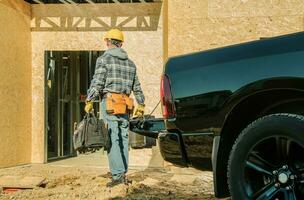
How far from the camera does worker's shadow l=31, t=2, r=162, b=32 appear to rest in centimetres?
1052

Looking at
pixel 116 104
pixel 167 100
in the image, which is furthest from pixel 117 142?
pixel 167 100

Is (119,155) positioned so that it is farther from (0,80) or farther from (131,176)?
(0,80)

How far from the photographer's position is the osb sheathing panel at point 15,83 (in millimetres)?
10172

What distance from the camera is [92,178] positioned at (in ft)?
28.0

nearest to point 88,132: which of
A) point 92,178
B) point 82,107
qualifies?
point 92,178

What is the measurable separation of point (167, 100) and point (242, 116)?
612 mm

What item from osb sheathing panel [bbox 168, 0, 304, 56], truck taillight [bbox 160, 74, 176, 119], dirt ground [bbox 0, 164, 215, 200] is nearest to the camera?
truck taillight [bbox 160, 74, 176, 119]

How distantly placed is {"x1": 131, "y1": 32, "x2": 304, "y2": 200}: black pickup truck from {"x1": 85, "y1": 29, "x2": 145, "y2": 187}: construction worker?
3.24 metres

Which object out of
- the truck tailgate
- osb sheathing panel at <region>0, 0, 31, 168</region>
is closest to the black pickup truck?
the truck tailgate

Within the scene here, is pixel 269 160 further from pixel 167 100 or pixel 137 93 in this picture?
pixel 137 93

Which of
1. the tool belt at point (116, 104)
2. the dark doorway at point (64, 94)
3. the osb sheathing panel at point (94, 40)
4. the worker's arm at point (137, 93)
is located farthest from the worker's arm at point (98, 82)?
the dark doorway at point (64, 94)

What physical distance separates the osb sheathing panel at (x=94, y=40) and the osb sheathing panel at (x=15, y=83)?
17cm

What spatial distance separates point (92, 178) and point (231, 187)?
489cm

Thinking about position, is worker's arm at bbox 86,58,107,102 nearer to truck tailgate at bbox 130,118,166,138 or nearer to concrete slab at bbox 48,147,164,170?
truck tailgate at bbox 130,118,166,138
